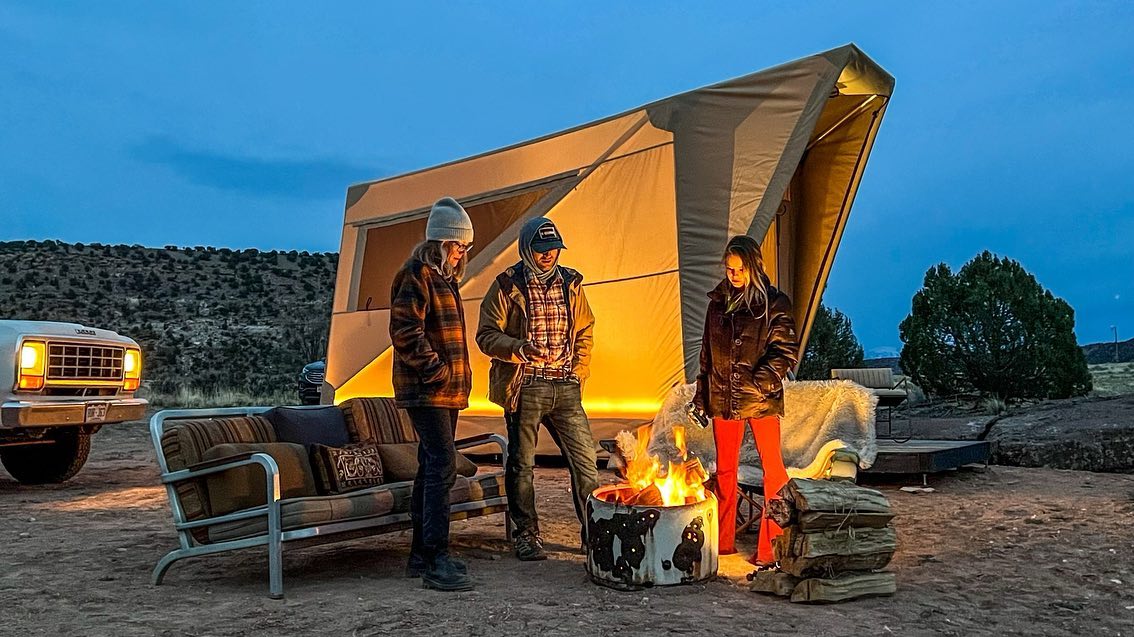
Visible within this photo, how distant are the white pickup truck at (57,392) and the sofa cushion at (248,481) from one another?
3185 millimetres

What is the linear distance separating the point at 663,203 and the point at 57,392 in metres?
4.72

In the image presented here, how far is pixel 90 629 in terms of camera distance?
332cm

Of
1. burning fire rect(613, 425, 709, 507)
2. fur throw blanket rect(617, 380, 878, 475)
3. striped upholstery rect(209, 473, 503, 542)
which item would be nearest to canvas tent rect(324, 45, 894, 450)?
fur throw blanket rect(617, 380, 878, 475)

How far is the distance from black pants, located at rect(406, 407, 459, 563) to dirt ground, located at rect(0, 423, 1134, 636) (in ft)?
0.72

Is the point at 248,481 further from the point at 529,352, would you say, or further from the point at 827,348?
the point at 827,348

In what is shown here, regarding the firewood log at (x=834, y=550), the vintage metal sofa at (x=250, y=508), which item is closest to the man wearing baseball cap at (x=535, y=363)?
the vintage metal sofa at (x=250, y=508)

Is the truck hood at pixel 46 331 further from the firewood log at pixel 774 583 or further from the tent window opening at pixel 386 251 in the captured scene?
the firewood log at pixel 774 583

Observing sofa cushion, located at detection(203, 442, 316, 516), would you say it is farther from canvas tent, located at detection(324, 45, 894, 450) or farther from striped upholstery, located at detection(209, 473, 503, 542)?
canvas tent, located at detection(324, 45, 894, 450)

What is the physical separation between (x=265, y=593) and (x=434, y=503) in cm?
79

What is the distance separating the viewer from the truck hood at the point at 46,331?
6.58 meters

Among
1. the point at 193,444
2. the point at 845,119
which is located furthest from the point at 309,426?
the point at 845,119

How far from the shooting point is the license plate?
679 centimetres

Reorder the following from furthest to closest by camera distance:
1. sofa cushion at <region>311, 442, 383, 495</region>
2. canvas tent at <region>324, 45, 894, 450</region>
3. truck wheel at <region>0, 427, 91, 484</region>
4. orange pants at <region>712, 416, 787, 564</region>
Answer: truck wheel at <region>0, 427, 91, 484</region>, canvas tent at <region>324, 45, 894, 450</region>, orange pants at <region>712, 416, 787, 564</region>, sofa cushion at <region>311, 442, 383, 495</region>

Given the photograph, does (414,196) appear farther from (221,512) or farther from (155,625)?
(155,625)
